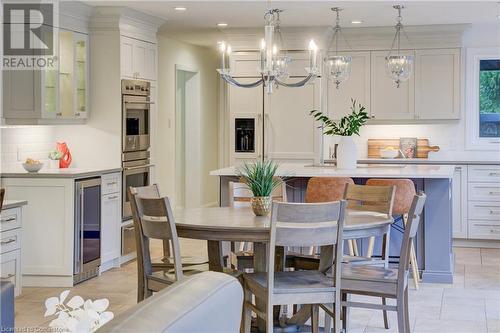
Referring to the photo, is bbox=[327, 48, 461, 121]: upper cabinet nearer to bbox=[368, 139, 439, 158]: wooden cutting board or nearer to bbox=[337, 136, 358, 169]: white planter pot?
bbox=[368, 139, 439, 158]: wooden cutting board

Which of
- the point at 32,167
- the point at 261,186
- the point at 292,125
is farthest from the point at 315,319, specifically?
the point at 292,125

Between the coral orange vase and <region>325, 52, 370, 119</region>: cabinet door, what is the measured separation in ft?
10.2

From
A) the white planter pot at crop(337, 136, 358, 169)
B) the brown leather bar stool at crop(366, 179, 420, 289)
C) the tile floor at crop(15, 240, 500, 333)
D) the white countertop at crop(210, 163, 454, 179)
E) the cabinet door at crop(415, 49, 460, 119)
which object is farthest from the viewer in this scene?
the cabinet door at crop(415, 49, 460, 119)

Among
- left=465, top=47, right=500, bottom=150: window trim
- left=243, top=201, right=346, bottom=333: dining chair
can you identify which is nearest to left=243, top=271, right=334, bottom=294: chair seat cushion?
left=243, top=201, right=346, bottom=333: dining chair

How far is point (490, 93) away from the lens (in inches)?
318

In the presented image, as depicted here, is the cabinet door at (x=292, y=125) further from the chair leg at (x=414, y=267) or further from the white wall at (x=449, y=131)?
the chair leg at (x=414, y=267)

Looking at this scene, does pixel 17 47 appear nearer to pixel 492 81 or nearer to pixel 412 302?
pixel 412 302

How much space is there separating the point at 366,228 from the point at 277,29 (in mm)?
4502

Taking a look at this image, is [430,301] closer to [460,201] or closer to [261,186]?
[261,186]

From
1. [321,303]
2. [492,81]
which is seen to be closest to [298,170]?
[321,303]

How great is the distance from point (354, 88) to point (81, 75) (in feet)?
10.4

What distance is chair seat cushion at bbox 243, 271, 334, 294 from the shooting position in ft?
11.5

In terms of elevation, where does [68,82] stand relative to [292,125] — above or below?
above

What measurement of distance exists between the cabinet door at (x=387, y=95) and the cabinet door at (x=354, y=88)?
0.07m
